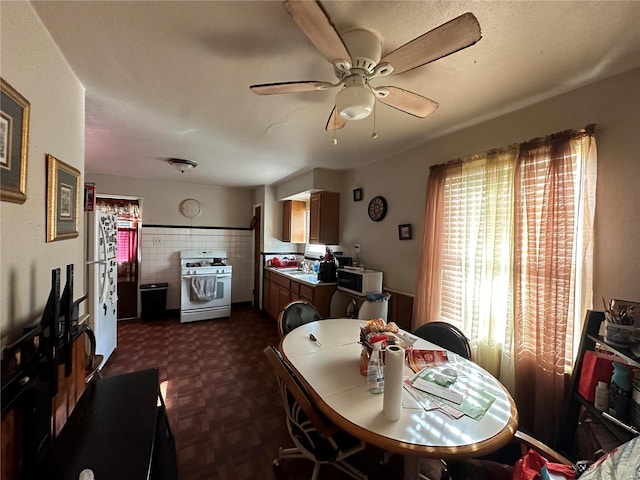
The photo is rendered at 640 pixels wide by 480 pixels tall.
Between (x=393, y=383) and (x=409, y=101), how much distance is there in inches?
→ 55.0

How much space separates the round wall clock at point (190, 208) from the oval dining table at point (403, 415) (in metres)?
3.96

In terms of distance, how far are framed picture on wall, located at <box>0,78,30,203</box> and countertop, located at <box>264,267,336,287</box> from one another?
2.51m

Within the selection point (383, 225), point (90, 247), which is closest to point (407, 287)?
point (383, 225)

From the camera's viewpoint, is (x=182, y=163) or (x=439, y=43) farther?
(x=182, y=163)

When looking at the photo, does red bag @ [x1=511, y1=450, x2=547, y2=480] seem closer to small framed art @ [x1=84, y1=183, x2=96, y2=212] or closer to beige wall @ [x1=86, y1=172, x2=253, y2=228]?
small framed art @ [x1=84, y1=183, x2=96, y2=212]

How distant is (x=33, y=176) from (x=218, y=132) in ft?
4.65

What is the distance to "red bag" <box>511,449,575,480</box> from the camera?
89 cm

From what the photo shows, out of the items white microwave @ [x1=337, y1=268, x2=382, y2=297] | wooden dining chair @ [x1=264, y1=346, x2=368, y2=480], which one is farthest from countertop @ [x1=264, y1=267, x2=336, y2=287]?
wooden dining chair @ [x1=264, y1=346, x2=368, y2=480]

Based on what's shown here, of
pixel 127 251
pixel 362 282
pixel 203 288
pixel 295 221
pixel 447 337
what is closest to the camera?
pixel 447 337

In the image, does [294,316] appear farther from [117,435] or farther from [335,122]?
[335,122]

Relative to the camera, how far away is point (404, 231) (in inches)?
103

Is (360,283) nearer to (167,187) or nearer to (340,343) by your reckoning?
(340,343)

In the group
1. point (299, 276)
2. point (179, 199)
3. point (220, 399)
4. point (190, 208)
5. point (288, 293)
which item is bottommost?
point (220, 399)

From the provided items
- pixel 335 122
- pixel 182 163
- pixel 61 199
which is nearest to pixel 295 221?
pixel 182 163
